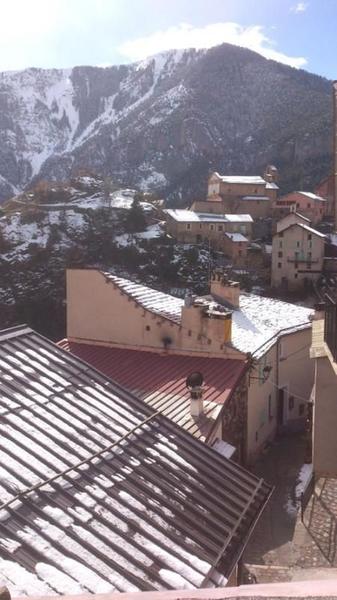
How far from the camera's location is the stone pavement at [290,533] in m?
12.6

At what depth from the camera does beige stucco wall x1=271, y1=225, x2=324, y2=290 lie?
198 feet

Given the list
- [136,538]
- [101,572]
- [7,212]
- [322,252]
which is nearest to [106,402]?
[136,538]

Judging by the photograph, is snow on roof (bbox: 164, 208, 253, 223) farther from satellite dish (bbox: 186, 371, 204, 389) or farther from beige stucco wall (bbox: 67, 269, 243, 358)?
satellite dish (bbox: 186, 371, 204, 389)

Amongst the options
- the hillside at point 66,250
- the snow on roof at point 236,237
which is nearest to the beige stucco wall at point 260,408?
the hillside at point 66,250

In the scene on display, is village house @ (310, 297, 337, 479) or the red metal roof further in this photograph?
the red metal roof

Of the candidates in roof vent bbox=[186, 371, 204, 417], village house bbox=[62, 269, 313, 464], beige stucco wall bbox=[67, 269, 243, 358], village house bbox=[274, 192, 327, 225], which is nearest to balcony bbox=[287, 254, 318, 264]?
village house bbox=[274, 192, 327, 225]

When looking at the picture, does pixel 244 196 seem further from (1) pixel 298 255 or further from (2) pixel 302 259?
(2) pixel 302 259

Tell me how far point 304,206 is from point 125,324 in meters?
64.4

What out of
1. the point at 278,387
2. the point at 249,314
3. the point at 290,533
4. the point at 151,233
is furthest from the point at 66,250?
the point at 290,533

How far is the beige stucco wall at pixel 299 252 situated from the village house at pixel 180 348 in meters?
40.6

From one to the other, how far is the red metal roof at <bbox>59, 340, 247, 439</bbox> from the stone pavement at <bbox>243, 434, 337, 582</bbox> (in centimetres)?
340

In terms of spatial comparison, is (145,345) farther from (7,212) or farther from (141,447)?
(7,212)

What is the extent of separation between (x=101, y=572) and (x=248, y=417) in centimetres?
1375

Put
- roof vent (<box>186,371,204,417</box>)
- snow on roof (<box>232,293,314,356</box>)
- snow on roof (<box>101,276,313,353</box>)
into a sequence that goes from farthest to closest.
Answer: snow on roof (<box>232,293,314,356</box>) → snow on roof (<box>101,276,313,353</box>) → roof vent (<box>186,371,204,417</box>)
